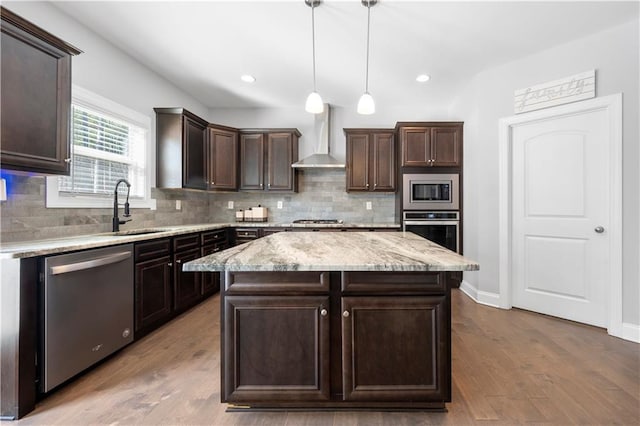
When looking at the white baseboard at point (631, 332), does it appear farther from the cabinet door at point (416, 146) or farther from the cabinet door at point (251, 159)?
the cabinet door at point (251, 159)

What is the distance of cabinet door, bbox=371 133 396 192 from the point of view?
4.41 m


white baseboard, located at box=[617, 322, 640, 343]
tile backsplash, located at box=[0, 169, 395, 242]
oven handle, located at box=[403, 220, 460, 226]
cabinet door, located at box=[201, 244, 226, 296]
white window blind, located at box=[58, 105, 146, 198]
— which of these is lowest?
white baseboard, located at box=[617, 322, 640, 343]

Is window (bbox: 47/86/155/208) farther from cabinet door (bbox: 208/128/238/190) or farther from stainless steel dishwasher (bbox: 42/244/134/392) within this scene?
cabinet door (bbox: 208/128/238/190)

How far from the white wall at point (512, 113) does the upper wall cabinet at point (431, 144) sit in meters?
0.14

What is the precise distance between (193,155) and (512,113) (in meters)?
3.86

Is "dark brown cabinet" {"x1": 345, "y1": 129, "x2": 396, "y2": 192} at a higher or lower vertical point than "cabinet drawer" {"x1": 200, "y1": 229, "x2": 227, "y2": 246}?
higher

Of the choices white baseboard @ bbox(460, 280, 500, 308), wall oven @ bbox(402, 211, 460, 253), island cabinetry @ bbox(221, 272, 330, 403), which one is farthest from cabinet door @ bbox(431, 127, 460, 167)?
island cabinetry @ bbox(221, 272, 330, 403)

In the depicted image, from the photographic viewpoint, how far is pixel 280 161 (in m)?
4.54

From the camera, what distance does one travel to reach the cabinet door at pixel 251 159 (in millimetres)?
4547

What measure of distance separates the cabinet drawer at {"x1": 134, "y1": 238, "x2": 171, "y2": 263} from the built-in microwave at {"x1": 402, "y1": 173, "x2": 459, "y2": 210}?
9.69 ft

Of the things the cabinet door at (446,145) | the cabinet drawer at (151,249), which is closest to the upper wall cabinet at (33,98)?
the cabinet drawer at (151,249)

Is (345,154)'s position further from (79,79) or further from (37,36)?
(37,36)

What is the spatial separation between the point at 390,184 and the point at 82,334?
381cm

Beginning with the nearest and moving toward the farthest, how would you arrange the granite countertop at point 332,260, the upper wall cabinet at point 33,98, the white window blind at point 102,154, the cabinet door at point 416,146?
the granite countertop at point 332,260 < the upper wall cabinet at point 33,98 < the white window blind at point 102,154 < the cabinet door at point 416,146
